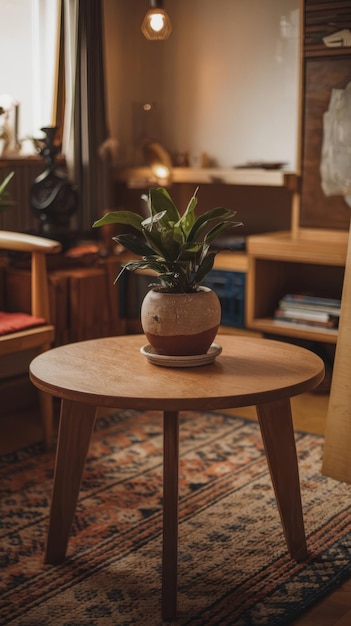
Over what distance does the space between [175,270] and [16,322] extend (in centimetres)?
113

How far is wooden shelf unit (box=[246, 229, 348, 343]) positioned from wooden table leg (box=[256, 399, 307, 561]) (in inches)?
62.1

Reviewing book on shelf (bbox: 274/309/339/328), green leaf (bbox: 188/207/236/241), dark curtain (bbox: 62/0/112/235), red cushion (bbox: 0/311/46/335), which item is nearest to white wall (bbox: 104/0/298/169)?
dark curtain (bbox: 62/0/112/235)

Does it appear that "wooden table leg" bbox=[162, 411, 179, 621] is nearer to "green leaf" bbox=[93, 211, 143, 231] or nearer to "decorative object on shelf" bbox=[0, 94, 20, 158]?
"green leaf" bbox=[93, 211, 143, 231]

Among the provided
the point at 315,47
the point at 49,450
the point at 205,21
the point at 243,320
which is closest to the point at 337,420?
the point at 49,450

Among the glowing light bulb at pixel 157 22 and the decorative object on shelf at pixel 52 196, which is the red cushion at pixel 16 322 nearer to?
the decorative object on shelf at pixel 52 196

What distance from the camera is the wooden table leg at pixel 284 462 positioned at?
7.02ft

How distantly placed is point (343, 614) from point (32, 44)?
317 cm

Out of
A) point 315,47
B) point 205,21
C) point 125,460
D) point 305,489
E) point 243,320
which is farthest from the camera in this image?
point 205,21

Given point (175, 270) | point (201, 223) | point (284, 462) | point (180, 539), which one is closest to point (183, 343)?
point (175, 270)

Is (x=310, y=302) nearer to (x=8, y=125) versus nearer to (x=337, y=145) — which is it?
(x=337, y=145)

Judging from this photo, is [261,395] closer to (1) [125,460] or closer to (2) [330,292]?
(1) [125,460]

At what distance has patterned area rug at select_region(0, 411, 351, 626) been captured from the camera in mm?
1985

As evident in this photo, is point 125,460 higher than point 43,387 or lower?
lower

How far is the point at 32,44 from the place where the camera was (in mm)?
4203
